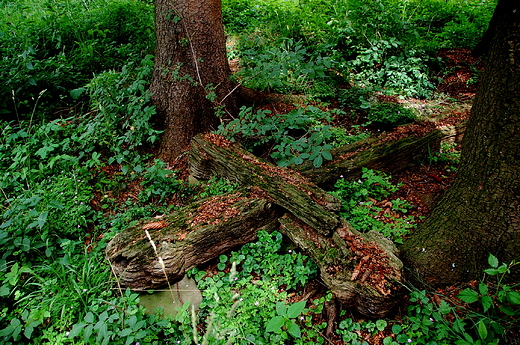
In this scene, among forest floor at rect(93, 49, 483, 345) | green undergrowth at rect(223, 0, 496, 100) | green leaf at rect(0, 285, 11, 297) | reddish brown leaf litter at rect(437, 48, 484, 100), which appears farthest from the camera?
reddish brown leaf litter at rect(437, 48, 484, 100)

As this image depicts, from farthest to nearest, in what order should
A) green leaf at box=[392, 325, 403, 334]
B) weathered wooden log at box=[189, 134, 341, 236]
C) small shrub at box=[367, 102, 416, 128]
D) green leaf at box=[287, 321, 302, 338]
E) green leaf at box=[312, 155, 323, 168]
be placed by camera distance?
1. small shrub at box=[367, 102, 416, 128]
2. green leaf at box=[312, 155, 323, 168]
3. weathered wooden log at box=[189, 134, 341, 236]
4. green leaf at box=[392, 325, 403, 334]
5. green leaf at box=[287, 321, 302, 338]

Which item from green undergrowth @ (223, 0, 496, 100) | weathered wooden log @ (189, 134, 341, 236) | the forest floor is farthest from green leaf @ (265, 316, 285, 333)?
green undergrowth @ (223, 0, 496, 100)

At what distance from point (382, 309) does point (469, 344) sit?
1.74 ft

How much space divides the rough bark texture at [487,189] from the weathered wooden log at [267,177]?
0.82 m

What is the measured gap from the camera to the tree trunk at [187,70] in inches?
154

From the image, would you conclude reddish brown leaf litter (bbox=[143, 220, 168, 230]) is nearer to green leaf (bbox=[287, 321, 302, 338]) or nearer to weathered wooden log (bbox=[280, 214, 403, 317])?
weathered wooden log (bbox=[280, 214, 403, 317])

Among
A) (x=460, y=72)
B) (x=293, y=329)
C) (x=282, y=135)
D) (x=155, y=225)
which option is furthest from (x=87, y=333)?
(x=460, y=72)

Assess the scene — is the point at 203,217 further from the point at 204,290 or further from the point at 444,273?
the point at 444,273

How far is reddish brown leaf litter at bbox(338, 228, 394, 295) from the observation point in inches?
87.0

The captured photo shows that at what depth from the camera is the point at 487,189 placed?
215 centimetres

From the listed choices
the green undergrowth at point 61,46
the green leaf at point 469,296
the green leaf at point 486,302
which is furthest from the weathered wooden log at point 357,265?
the green undergrowth at point 61,46

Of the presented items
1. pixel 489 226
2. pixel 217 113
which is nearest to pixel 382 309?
pixel 489 226

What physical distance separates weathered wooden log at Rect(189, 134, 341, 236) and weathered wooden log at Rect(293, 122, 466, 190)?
37cm

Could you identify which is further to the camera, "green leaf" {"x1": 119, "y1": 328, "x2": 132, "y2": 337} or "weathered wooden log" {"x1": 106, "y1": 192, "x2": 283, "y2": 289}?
"weathered wooden log" {"x1": 106, "y1": 192, "x2": 283, "y2": 289}
